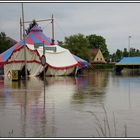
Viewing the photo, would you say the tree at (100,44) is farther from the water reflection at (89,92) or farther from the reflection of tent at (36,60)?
the water reflection at (89,92)

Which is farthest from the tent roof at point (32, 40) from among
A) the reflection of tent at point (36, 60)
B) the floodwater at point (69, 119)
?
the floodwater at point (69, 119)

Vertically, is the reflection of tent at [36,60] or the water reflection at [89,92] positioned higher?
the reflection of tent at [36,60]

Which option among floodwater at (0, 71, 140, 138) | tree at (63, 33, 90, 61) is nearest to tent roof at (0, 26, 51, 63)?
floodwater at (0, 71, 140, 138)

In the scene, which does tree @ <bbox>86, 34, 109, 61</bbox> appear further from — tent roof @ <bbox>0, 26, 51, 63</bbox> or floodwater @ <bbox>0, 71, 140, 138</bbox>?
floodwater @ <bbox>0, 71, 140, 138</bbox>

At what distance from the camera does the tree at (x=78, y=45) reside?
3752 inches

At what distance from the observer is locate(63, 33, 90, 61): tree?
95.3m

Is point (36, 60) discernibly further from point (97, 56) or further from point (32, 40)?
point (97, 56)

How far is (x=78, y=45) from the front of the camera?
9531 centimetres

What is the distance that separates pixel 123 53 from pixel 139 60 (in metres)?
60.1

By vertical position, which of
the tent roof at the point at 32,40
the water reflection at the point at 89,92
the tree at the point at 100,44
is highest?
the tree at the point at 100,44

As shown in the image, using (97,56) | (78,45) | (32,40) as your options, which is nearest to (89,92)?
(32,40)

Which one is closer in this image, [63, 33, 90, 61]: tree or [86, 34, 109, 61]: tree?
[63, 33, 90, 61]: tree

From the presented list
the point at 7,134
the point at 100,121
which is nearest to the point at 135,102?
the point at 100,121

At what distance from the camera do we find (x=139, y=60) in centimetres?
8056
